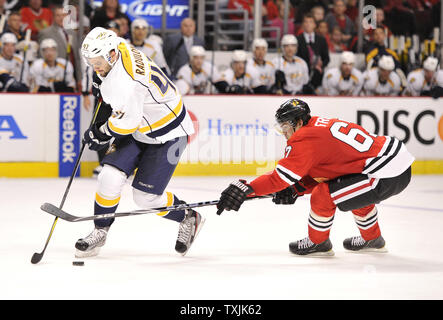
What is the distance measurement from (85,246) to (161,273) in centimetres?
56

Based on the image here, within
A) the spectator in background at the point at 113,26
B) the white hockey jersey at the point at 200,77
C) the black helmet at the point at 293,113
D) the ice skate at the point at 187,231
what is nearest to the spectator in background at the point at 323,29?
the white hockey jersey at the point at 200,77

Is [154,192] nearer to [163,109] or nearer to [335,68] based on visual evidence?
[163,109]

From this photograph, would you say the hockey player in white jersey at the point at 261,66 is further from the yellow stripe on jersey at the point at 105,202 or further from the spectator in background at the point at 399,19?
the yellow stripe on jersey at the point at 105,202

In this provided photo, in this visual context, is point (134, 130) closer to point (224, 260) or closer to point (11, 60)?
point (224, 260)

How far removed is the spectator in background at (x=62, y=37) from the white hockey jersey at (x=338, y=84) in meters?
2.94

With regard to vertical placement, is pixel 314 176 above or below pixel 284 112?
below

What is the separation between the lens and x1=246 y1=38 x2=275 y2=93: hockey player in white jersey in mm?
9719

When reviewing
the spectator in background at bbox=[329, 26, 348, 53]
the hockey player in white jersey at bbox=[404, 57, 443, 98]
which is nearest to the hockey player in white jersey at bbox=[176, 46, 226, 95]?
the spectator in background at bbox=[329, 26, 348, 53]

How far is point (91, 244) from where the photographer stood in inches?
183

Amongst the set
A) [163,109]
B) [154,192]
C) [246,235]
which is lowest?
[246,235]

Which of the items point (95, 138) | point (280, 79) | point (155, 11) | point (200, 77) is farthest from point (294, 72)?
point (95, 138)

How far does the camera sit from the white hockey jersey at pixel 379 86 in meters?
10.1

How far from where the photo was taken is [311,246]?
4781mm
